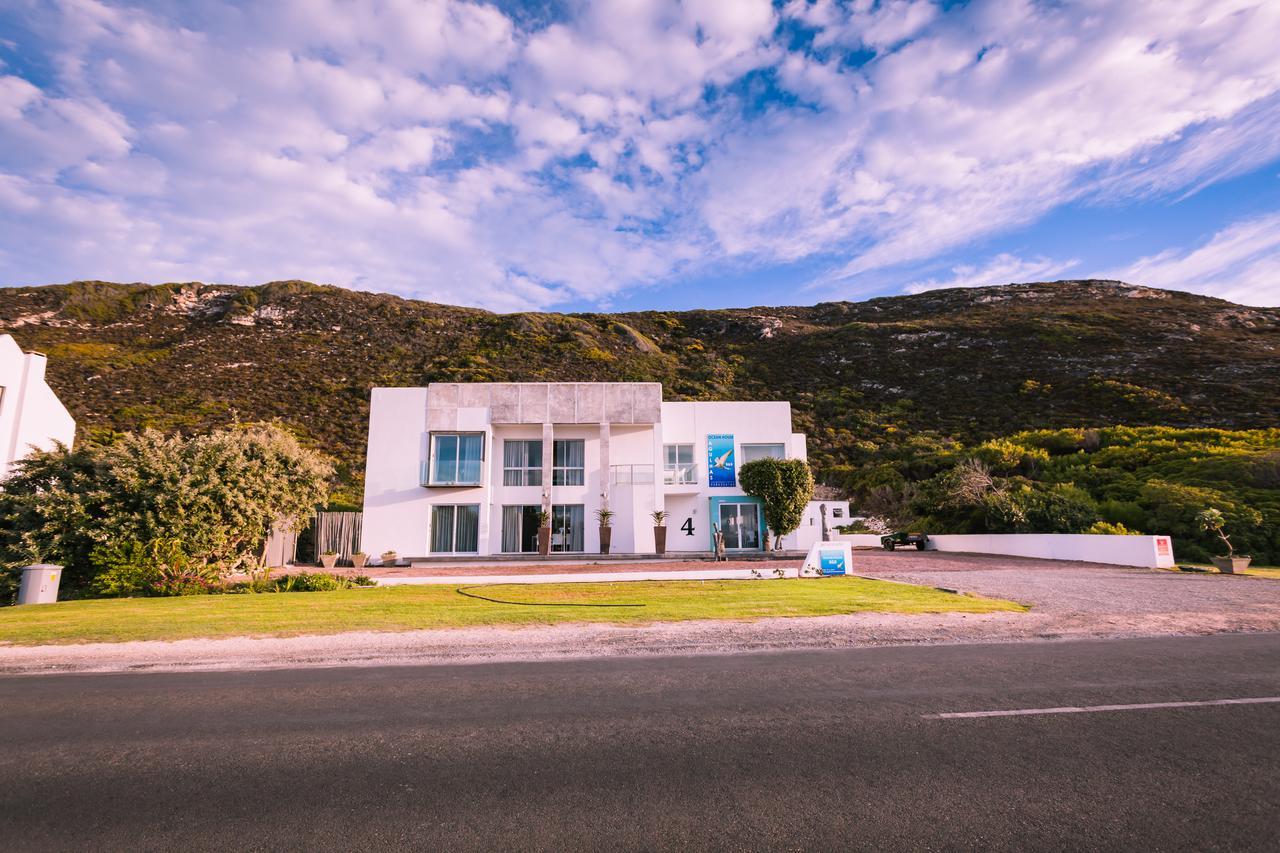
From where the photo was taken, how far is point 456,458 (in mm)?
29688

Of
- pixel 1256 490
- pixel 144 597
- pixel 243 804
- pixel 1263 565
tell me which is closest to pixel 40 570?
pixel 144 597

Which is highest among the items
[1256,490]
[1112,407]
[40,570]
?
[1112,407]

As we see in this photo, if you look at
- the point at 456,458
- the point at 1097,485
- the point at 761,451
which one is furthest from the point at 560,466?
the point at 1097,485

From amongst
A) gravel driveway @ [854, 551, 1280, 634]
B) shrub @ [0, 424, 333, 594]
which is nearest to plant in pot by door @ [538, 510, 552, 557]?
shrub @ [0, 424, 333, 594]

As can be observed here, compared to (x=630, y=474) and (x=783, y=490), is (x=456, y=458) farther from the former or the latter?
(x=783, y=490)

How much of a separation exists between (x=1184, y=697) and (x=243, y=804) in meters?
7.93

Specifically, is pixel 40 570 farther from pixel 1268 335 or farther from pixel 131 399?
pixel 1268 335

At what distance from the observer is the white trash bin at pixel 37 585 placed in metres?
14.7

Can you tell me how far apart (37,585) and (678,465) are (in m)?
23.0

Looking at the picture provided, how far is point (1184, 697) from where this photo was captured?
5.95 metres

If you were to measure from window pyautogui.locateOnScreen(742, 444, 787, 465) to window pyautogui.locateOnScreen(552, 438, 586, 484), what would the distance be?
26.6ft

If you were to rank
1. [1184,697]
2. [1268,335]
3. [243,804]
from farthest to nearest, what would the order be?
[1268,335] < [1184,697] < [243,804]

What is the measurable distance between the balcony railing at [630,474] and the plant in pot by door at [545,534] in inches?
142

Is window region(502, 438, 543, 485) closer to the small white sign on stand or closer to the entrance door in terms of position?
the entrance door
